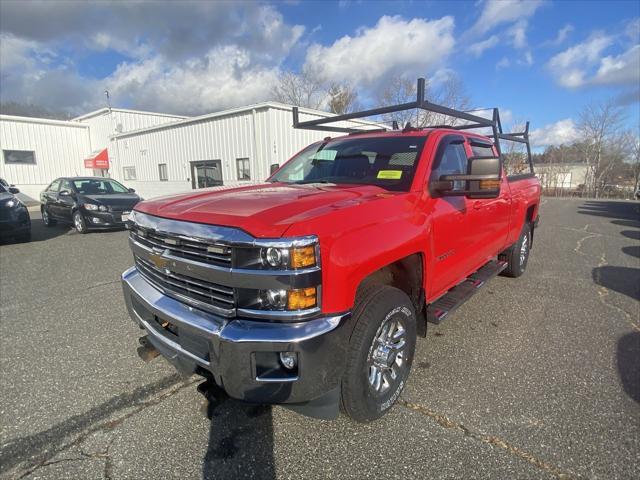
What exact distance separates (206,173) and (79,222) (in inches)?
299

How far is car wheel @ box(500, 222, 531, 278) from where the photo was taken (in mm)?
5355

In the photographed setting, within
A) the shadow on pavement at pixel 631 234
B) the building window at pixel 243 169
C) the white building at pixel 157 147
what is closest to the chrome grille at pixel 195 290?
the white building at pixel 157 147

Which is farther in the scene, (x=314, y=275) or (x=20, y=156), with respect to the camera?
(x=20, y=156)

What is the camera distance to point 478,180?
2.71 meters

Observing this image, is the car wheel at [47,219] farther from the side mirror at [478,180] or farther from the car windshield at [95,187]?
the side mirror at [478,180]

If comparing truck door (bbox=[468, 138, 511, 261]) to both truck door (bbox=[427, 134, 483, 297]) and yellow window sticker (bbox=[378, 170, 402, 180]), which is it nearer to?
truck door (bbox=[427, 134, 483, 297])

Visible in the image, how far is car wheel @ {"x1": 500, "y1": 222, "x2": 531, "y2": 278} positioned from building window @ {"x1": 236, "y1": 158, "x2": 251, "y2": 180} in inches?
443

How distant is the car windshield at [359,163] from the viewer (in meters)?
3.00

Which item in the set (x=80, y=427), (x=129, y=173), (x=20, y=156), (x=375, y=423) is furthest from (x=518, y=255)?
(x=20, y=156)

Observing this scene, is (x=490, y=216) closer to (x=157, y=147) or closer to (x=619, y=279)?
(x=619, y=279)

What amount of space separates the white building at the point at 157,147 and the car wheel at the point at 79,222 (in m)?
4.76

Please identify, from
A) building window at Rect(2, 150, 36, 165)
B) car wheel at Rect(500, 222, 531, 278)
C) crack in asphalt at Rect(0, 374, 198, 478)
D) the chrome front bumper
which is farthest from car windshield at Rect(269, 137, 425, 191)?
building window at Rect(2, 150, 36, 165)

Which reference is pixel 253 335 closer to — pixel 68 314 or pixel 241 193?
pixel 241 193

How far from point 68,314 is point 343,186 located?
143 inches
